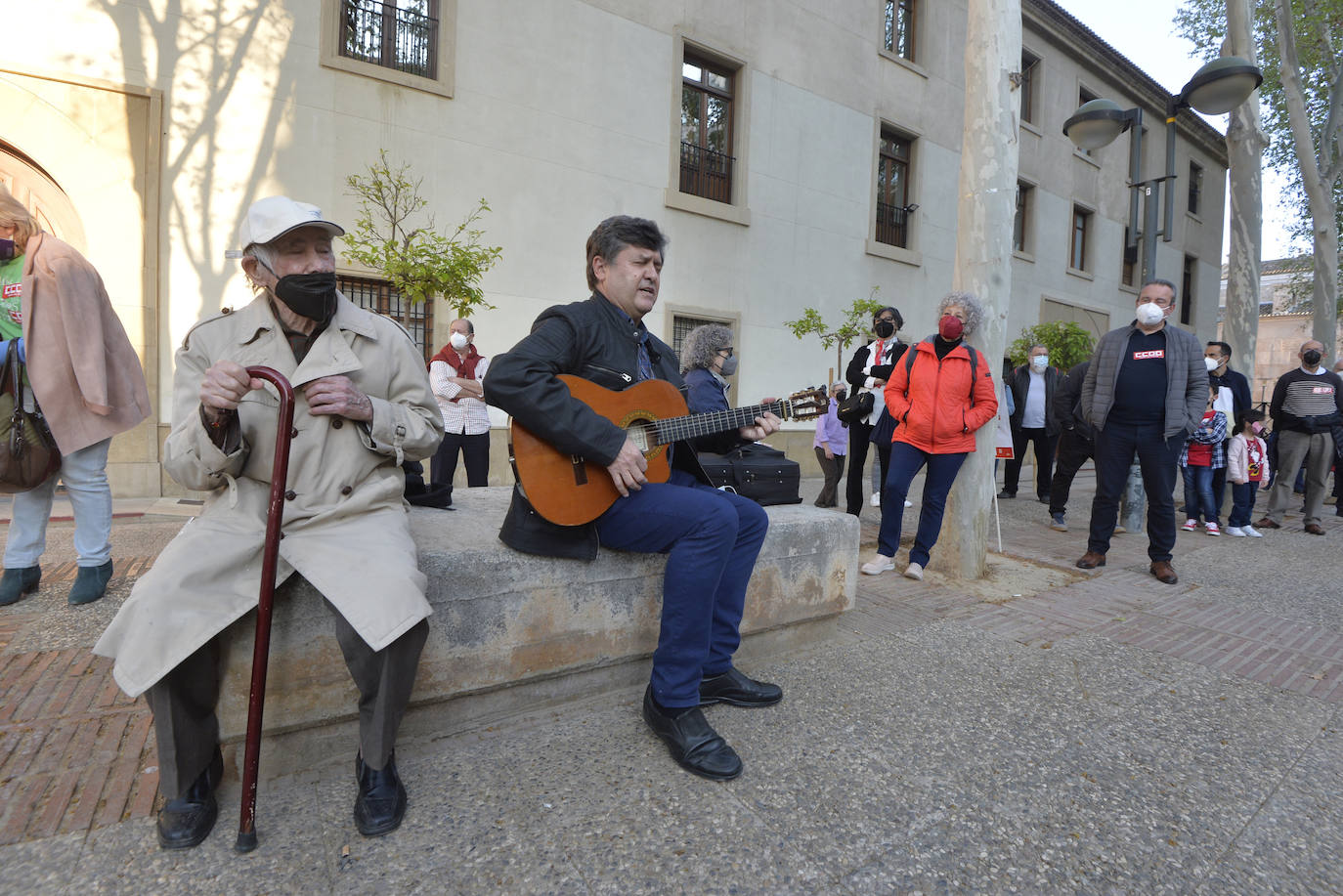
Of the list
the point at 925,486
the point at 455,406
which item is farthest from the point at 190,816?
the point at 455,406

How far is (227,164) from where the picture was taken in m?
7.80

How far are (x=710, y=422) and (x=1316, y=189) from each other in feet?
49.6

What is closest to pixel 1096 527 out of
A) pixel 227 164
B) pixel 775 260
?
pixel 775 260

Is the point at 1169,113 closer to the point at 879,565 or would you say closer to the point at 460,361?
the point at 879,565

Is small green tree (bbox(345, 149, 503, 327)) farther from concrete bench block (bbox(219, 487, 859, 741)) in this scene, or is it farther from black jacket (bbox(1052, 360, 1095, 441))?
black jacket (bbox(1052, 360, 1095, 441))

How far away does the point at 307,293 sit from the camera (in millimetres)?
2162

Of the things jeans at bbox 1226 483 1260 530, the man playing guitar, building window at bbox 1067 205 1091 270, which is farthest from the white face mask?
building window at bbox 1067 205 1091 270

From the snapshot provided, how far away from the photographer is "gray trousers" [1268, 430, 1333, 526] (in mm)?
7910

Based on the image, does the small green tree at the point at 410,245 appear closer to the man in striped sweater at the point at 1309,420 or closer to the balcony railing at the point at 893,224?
the balcony railing at the point at 893,224

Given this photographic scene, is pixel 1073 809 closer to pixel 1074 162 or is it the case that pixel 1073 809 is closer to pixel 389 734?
pixel 389 734

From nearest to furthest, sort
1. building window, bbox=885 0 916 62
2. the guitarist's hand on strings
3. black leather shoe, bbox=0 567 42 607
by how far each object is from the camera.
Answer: the guitarist's hand on strings
black leather shoe, bbox=0 567 42 607
building window, bbox=885 0 916 62

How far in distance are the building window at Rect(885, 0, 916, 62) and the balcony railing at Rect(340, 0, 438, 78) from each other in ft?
29.9

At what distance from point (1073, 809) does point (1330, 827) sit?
744mm

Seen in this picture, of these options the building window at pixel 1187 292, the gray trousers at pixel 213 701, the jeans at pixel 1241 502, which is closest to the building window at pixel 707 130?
the jeans at pixel 1241 502
